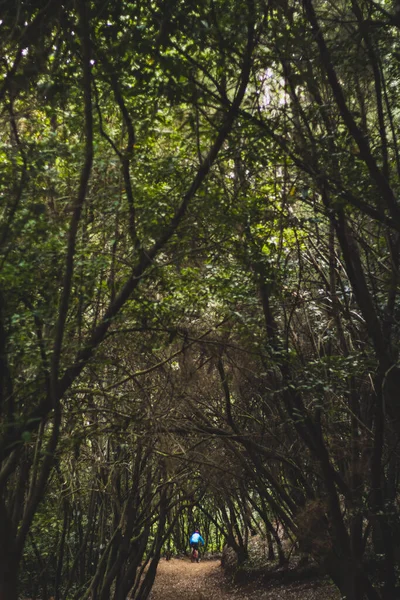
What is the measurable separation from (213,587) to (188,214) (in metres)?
20.3

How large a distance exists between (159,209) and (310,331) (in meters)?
3.72

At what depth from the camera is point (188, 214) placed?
5996mm

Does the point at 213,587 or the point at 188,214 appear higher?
the point at 188,214

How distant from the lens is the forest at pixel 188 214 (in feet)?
16.4

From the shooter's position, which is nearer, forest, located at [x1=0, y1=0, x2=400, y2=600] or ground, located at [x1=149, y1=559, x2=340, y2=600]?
forest, located at [x1=0, y1=0, x2=400, y2=600]

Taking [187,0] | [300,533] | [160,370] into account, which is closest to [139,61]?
[187,0]

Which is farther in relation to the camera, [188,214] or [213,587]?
[213,587]

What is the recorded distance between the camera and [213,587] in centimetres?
2275

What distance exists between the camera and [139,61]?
16.6 ft

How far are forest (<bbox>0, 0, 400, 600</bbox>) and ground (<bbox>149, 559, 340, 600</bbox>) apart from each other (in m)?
6.00

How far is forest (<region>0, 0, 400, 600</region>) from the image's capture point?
16.4 ft

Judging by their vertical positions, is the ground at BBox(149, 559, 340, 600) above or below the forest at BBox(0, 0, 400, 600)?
below

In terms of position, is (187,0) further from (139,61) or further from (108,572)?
(108,572)

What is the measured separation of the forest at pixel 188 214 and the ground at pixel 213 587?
6001mm
